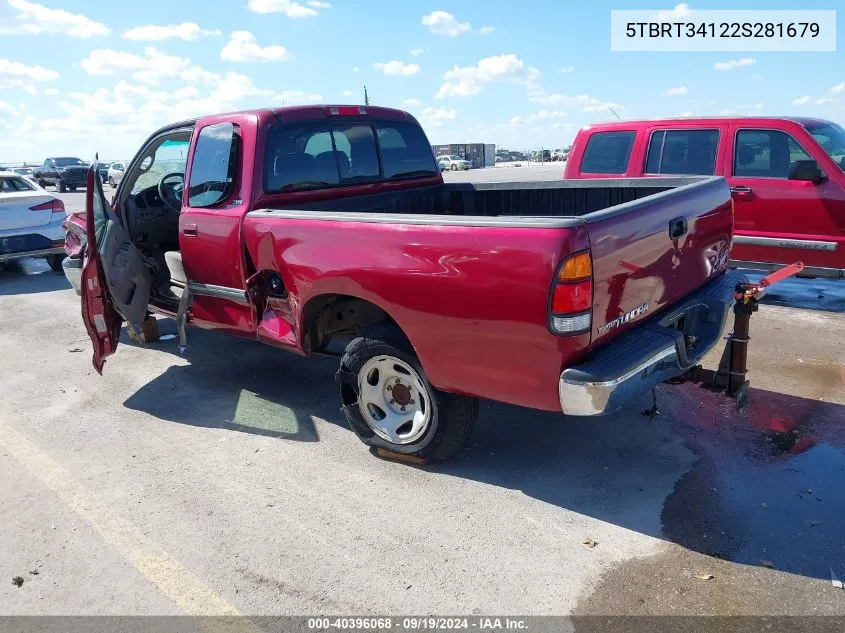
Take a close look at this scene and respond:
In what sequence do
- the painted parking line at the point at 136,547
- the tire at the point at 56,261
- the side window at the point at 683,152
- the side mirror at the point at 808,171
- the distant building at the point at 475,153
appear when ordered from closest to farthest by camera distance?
the painted parking line at the point at 136,547
the side mirror at the point at 808,171
the side window at the point at 683,152
the tire at the point at 56,261
the distant building at the point at 475,153

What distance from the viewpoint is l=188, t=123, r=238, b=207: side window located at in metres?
4.48

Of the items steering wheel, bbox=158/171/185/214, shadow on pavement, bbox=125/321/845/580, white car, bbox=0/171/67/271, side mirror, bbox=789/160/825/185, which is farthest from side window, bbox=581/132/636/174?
white car, bbox=0/171/67/271

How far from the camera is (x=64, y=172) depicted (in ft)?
112

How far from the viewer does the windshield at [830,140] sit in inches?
265

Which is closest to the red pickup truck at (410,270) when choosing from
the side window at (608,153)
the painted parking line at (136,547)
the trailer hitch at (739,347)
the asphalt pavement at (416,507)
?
the trailer hitch at (739,347)

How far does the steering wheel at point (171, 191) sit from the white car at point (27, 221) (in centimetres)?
484

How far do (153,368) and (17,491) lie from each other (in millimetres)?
2157

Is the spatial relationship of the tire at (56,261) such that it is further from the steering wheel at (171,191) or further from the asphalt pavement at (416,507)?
the asphalt pavement at (416,507)

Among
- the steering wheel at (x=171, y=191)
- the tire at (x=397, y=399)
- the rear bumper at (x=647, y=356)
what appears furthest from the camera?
the steering wheel at (x=171, y=191)

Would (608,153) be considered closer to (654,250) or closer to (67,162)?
(654,250)

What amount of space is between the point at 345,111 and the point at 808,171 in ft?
15.5

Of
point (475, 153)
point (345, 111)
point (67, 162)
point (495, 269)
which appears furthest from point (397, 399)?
point (475, 153)

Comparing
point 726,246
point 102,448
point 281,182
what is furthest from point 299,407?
point 726,246

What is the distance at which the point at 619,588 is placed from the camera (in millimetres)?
2787
